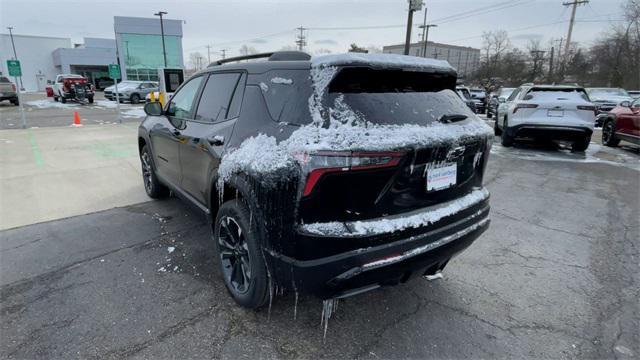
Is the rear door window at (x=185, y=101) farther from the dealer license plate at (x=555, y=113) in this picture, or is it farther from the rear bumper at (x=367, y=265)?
the dealer license plate at (x=555, y=113)

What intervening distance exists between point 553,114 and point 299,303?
8280 millimetres

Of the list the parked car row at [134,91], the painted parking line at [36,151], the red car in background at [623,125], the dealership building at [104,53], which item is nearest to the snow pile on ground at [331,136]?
the painted parking line at [36,151]

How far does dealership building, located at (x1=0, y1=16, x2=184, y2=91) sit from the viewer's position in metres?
47.7

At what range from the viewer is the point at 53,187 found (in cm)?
549

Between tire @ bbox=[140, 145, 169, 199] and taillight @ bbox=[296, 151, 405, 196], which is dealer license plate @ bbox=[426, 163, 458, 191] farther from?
tire @ bbox=[140, 145, 169, 199]

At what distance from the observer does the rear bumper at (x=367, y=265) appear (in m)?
1.98

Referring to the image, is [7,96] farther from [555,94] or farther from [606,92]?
[606,92]

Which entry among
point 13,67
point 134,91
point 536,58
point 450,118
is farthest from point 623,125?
point 536,58

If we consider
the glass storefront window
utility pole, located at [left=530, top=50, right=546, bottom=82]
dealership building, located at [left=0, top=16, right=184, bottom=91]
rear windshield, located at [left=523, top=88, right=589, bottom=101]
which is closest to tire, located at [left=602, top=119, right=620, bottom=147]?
rear windshield, located at [left=523, top=88, right=589, bottom=101]

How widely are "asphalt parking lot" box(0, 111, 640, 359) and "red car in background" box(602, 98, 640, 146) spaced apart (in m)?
6.12

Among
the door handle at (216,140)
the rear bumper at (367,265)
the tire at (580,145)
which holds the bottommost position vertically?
the tire at (580,145)

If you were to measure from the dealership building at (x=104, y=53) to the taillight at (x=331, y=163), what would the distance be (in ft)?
160

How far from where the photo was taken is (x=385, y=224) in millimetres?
2059

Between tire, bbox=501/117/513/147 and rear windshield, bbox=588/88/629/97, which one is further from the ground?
rear windshield, bbox=588/88/629/97
